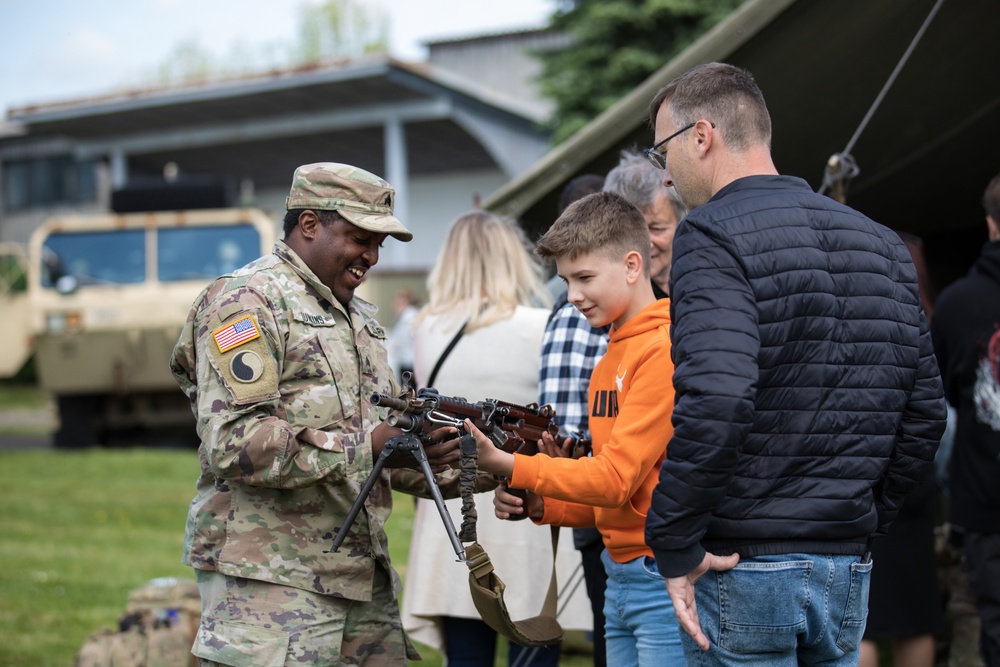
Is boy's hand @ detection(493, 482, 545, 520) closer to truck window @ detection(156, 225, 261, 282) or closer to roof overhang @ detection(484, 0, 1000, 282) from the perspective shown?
roof overhang @ detection(484, 0, 1000, 282)

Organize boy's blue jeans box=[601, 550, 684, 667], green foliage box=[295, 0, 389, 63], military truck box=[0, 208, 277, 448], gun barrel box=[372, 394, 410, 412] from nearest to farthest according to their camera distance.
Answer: gun barrel box=[372, 394, 410, 412], boy's blue jeans box=[601, 550, 684, 667], military truck box=[0, 208, 277, 448], green foliage box=[295, 0, 389, 63]

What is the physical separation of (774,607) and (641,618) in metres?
0.61

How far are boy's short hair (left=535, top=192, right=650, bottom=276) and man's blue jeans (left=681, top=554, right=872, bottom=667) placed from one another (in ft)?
3.06

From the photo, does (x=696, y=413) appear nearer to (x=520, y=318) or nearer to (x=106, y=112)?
(x=520, y=318)

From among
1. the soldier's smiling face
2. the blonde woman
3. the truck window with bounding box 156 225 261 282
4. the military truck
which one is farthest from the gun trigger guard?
the truck window with bounding box 156 225 261 282

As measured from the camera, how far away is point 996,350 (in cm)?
402

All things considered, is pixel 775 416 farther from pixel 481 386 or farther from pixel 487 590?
pixel 481 386

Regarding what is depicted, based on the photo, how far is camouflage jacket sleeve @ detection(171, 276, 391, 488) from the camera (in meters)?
2.52

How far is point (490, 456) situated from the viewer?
2639 mm

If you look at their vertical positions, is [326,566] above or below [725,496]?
below

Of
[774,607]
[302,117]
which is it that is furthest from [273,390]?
[302,117]

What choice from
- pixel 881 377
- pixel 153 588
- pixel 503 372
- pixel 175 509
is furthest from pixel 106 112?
pixel 881 377

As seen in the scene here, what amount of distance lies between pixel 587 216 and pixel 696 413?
34.0 inches

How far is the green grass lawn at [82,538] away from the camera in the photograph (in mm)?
5875
